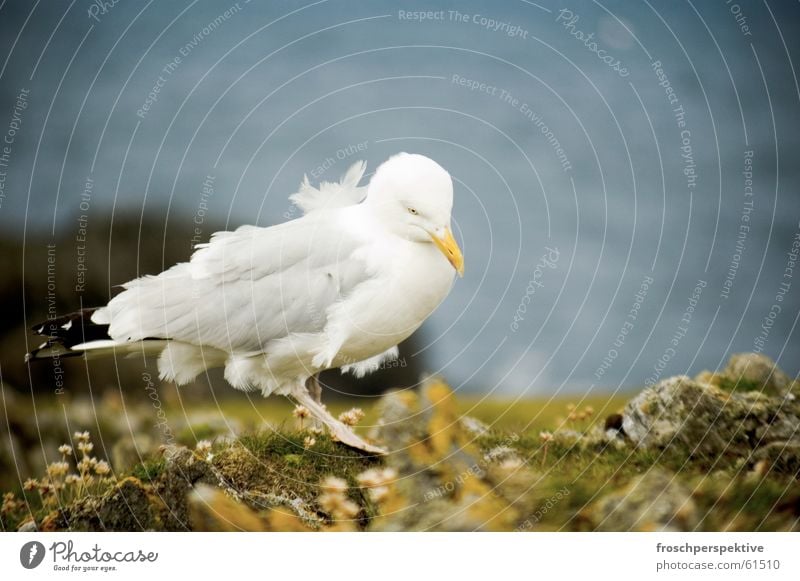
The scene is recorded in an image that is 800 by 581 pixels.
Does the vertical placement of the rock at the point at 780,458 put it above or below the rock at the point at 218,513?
above

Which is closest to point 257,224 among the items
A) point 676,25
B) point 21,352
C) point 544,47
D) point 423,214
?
point 423,214

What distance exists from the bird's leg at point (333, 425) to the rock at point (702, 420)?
49.6 inches

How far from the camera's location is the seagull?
14.2ft

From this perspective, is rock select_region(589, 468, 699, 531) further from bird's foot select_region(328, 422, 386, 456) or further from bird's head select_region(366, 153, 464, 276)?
bird's head select_region(366, 153, 464, 276)

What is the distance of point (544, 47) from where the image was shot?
4996 mm

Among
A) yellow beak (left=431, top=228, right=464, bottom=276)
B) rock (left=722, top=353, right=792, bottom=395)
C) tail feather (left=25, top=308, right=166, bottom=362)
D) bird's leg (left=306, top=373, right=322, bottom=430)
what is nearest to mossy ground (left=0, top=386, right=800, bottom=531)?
bird's leg (left=306, top=373, right=322, bottom=430)

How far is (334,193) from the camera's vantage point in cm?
468

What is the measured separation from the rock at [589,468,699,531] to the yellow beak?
4.59 ft

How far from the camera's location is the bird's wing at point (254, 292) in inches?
173

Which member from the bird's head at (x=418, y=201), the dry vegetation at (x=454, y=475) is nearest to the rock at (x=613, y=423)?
the dry vegetation at (x=454, y=475)

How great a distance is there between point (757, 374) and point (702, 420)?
495 mm

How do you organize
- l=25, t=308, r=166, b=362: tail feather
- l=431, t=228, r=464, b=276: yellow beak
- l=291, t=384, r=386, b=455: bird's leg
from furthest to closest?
l=291, t=384, r=386, b=455: bird's leg, l=25, t=308, r=166, b=362: tail feather, l=431, t=228, r=464, b=276: yellow beak

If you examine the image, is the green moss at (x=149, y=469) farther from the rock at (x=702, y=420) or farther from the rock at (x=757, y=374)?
the rock at (x=757, y=374)
